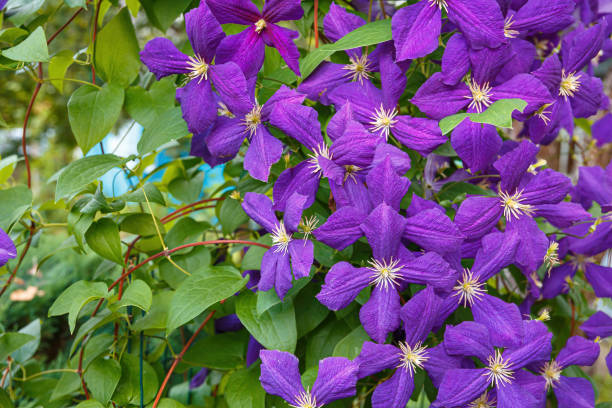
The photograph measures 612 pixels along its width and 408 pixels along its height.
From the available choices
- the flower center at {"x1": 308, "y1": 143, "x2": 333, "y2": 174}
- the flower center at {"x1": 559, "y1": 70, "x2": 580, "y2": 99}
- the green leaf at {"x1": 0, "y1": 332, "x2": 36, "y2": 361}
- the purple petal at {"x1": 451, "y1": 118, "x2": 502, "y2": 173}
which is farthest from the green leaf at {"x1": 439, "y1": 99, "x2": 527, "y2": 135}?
the green leaf at {"x1": 0, "y1": 332, "x2": 36, "y2": 361}

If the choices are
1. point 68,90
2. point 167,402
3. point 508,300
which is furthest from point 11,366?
point 68,90

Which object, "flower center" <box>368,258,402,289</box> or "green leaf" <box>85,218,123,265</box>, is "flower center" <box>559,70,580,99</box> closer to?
"flower center" <box>368,258,402,289</box>

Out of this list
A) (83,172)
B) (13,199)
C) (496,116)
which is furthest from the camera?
(13,199)

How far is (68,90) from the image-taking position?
202 inches

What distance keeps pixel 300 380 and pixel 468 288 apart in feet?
0.76

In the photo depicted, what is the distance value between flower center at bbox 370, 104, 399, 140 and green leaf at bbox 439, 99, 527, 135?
82 millimetres

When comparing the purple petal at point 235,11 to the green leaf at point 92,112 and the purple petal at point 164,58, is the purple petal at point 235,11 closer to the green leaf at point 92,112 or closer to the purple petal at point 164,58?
the purple petal at point 164,58

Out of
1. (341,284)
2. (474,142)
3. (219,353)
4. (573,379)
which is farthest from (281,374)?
(573,379)

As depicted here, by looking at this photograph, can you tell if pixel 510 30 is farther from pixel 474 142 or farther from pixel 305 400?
pixel 305 400

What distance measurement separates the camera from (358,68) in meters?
0.69

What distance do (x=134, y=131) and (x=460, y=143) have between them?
118 centimetres

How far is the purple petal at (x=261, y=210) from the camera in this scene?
648 mm

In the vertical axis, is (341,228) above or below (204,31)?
below

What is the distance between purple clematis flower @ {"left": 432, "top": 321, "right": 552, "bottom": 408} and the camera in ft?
2.00
